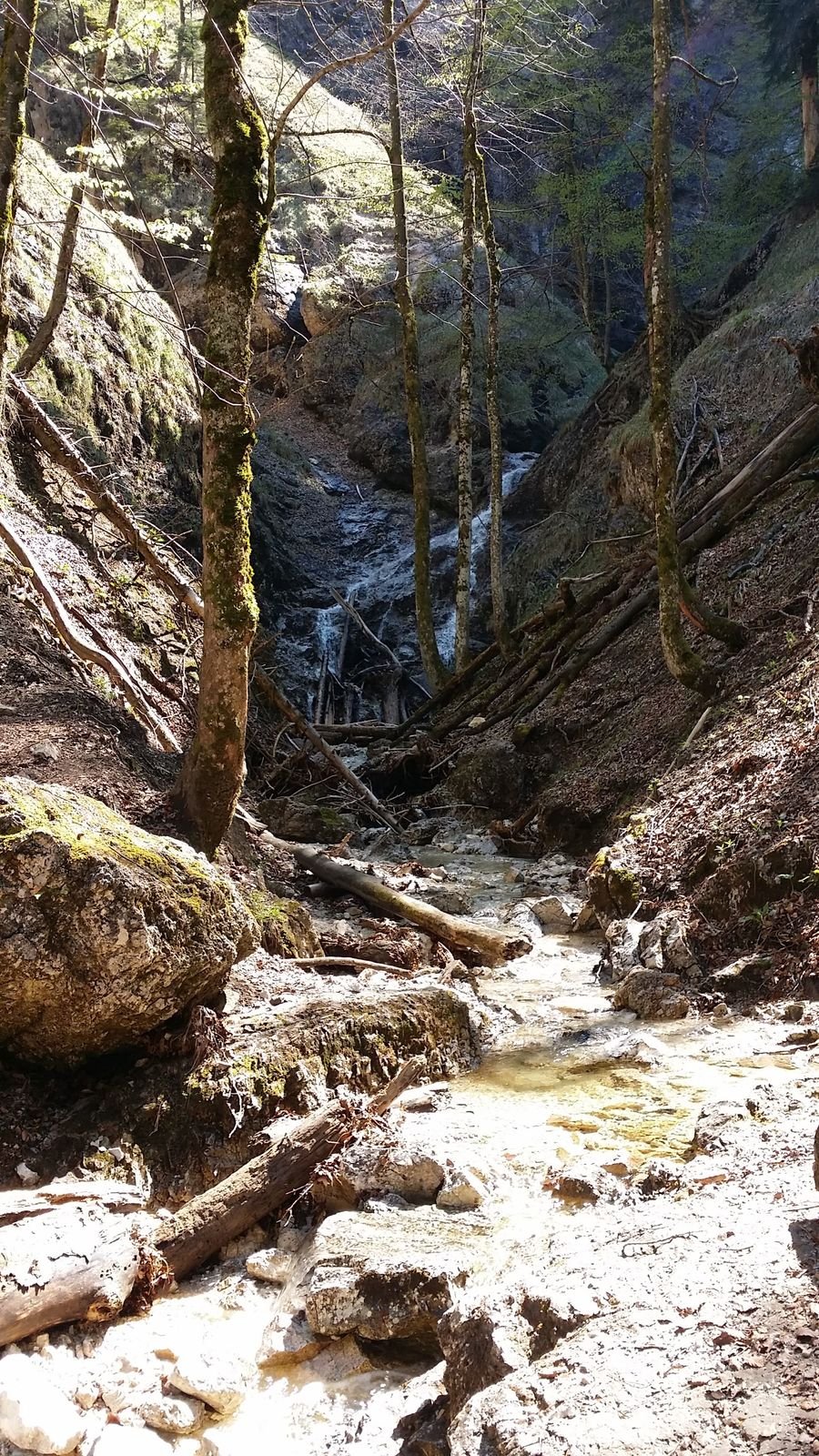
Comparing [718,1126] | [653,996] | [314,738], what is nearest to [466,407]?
[314,738]

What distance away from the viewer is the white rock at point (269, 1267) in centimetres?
323

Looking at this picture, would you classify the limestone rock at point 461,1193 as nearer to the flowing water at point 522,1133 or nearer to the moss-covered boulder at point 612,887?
the flowing water at point 522,1133

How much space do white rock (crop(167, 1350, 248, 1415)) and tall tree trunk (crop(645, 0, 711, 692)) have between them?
23.5 feet

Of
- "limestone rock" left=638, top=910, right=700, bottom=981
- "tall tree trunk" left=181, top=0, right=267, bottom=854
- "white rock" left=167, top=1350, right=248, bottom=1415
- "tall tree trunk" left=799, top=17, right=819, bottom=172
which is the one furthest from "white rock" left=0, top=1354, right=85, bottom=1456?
"tall tree trunk" left=799, top=17, right=819, bottom=172

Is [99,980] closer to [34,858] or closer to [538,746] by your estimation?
[34,858]

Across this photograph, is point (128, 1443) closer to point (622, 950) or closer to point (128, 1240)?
point (128, 1240)

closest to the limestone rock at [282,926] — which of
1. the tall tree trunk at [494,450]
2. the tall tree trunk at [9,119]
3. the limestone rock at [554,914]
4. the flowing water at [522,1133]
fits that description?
the flowing water at [522,1133]

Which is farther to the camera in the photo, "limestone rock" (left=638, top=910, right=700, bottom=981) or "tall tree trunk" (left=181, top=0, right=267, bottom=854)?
"limestone rock" (left=638, top=910, right=700, bottom=981)

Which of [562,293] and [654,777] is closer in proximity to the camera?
[654,777]

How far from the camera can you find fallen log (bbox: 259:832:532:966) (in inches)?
259

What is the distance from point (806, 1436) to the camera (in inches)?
65.4

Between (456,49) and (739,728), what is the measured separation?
616 inches

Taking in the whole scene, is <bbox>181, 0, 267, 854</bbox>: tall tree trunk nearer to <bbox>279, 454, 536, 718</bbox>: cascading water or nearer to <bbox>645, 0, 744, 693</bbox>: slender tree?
<bbox>645, 0, 744, 693</bbox>: slender tree

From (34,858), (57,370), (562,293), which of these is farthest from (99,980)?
(562,293)
